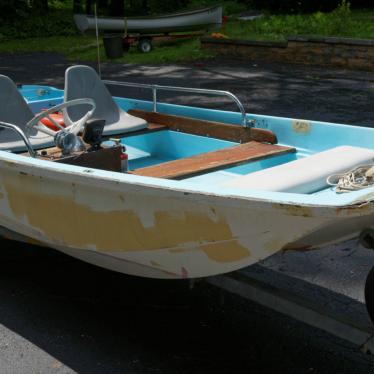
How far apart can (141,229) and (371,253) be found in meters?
2.09

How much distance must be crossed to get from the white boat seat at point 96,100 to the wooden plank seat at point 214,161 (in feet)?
3.22

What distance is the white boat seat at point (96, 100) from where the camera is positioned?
15.4 feet

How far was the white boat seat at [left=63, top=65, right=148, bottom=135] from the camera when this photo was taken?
470 centimetres

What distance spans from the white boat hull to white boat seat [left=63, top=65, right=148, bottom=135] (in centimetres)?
144

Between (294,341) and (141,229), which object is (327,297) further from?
(141,229)

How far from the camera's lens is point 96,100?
16.2ft

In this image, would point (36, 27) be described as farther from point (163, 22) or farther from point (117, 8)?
point (163, 22)

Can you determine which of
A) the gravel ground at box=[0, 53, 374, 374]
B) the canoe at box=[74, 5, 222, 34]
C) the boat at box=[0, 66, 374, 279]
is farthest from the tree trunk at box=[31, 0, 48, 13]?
the gravel ground at box=[0, 53, 374, 374]

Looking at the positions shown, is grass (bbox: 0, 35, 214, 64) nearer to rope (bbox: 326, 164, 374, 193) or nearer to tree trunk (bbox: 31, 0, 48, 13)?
tree trunk (bbox: 31, 0, 48, 13)

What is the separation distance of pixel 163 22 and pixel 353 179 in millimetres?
15383

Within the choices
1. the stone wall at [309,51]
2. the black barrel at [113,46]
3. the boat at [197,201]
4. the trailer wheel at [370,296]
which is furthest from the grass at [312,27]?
the trailer wheel at [370,296]

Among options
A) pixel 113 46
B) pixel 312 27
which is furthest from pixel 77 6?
pixel 312 27

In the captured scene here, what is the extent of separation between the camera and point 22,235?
367cm

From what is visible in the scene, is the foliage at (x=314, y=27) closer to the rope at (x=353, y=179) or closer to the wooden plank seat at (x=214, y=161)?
the wooden plank seat at (x=214, y=161)
